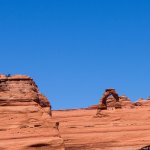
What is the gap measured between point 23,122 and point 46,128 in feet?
3.60

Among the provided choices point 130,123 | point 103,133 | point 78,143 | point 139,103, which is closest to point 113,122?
point 130,123

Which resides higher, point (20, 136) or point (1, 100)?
point (1, 100)

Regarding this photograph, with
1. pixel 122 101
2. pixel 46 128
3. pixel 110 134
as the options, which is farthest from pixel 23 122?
pixel 122 101

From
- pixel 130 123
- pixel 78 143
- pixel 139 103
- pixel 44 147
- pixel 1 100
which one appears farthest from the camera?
pixel 139 103

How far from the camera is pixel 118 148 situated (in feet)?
72.3

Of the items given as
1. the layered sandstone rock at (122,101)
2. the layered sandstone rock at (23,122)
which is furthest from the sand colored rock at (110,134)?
the layered sandstone rock at (122,101)

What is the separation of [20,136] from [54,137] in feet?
4.61

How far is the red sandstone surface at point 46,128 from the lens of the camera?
16.5m

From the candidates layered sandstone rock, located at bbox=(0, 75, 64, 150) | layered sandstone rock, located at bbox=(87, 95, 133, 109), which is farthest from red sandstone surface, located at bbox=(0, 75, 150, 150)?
layered sandstone rock, located at bbox=(87, 95, 133, 109)

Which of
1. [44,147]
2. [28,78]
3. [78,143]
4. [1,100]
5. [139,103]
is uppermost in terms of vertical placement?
[139,103]

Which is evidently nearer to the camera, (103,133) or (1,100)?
(1,100)

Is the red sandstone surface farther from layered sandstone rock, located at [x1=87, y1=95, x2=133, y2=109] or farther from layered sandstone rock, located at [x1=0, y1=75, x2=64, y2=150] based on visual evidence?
layered sandstone rock, located at [x1=87, y1=95, x2=133, y2=109]

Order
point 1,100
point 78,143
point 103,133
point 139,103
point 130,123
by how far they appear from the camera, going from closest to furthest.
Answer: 1. point 1,100
2. point 78,143
3. point 103,133
4. point 130,123
5. point 139,103

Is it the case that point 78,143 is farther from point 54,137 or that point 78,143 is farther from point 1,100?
point 54,137
